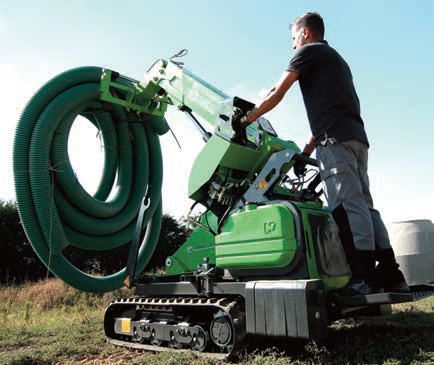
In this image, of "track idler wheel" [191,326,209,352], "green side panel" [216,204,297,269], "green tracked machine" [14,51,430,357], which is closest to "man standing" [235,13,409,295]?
"green tracked machine" [14,51,430,357]

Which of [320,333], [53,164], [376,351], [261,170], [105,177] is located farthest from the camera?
[105,177]

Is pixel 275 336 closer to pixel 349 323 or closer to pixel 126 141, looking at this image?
pixel 349 323

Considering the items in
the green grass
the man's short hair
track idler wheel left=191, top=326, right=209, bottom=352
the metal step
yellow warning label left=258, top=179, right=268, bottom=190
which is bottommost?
the green grass

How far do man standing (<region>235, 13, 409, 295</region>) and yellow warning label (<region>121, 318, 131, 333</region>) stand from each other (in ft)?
8.15

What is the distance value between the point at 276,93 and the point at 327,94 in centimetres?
44

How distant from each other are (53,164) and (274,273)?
388cm

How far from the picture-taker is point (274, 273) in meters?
3.85

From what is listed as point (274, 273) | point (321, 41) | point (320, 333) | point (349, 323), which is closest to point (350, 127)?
point (321, 41)

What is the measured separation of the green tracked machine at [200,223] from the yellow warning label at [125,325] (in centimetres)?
1

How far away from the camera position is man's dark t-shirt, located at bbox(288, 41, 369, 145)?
3859 millimetres

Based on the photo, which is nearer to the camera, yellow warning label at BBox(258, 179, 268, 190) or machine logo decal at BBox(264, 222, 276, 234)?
machine logo decal at BBox(264, 222, 276, 234)

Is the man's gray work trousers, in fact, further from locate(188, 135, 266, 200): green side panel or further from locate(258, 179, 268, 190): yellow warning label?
locate(188, 135, 266, 200): green side panel

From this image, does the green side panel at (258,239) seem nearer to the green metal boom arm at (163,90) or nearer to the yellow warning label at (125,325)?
the green metal boom arm at (163,90)

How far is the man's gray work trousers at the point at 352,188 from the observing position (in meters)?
3.61
